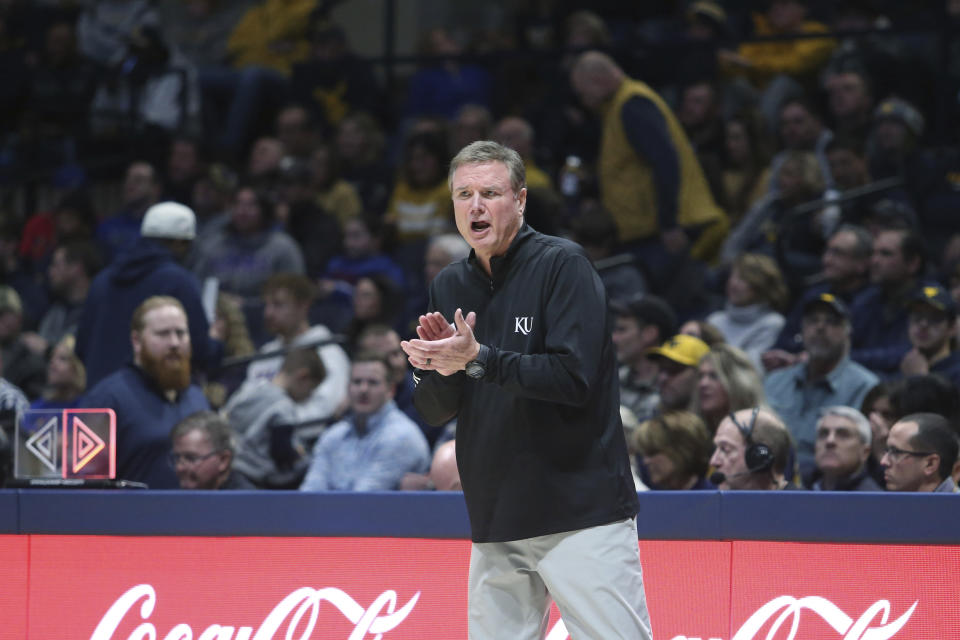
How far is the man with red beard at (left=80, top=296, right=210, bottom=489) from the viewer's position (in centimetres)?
624

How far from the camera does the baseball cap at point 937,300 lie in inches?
278

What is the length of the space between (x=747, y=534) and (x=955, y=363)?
291cm

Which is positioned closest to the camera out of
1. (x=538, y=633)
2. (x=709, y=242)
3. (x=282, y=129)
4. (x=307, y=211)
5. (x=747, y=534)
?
(x=538, y=633)

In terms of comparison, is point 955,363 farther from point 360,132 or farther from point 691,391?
point 360,132

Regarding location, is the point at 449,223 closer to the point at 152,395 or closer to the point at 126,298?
the point at 126,298

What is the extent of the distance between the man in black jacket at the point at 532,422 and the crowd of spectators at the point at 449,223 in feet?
6.54

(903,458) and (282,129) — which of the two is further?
(282,129)

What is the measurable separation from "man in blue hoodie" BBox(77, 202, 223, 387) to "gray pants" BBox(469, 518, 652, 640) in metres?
3.93

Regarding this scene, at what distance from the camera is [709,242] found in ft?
32.1

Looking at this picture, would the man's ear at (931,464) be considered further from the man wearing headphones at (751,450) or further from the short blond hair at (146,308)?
the short blond hair at (146,308)

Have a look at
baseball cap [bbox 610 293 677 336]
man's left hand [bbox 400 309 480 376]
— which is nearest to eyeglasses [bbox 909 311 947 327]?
baseball cap [bbox 610 293 677 336]

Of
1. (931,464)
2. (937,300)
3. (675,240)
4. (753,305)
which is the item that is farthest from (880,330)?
(931,464)

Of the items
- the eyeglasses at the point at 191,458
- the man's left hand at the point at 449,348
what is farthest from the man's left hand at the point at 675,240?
the man's left hand at the point at 449,348

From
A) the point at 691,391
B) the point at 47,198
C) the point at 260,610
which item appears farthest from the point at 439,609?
the point at 47,198
